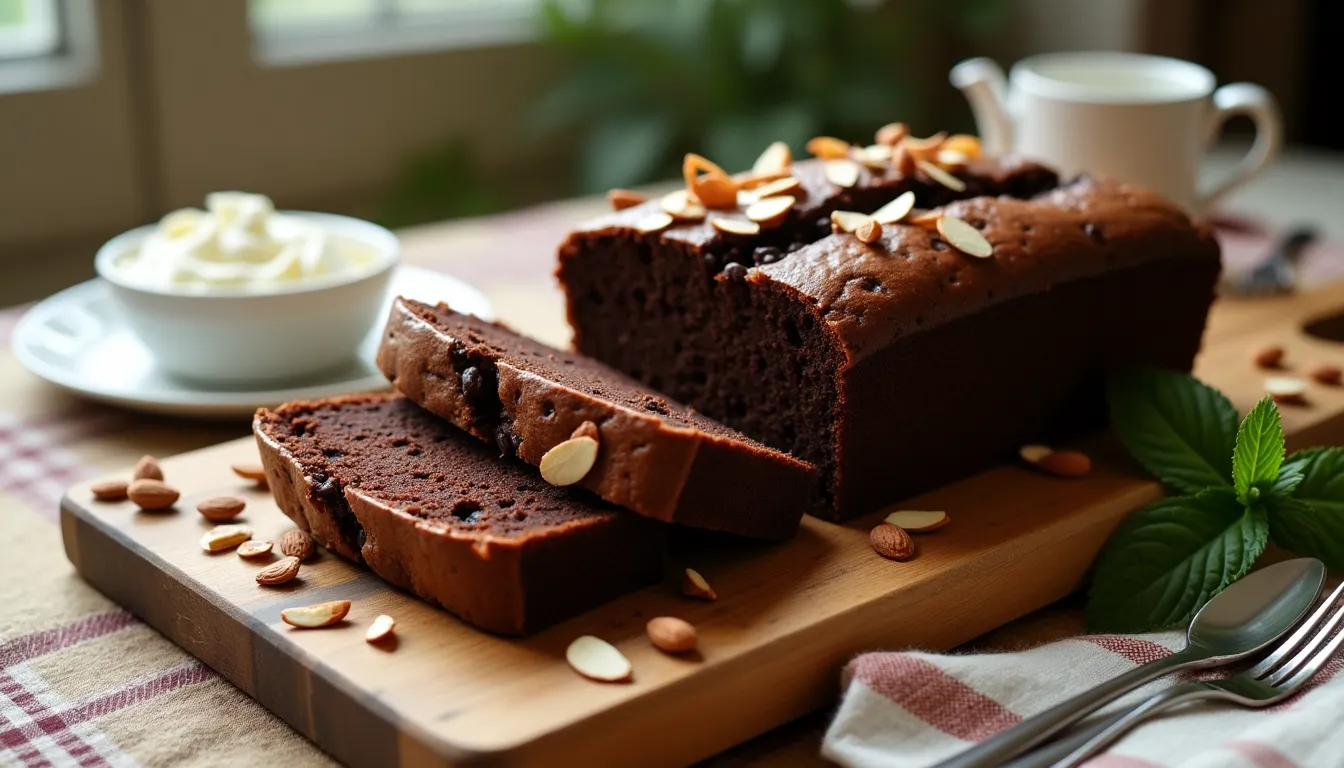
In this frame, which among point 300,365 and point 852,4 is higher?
point 852,4

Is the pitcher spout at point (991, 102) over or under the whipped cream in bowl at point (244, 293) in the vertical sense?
over

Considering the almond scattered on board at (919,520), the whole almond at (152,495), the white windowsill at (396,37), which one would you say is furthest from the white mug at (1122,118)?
the white windowsill at (396,37)

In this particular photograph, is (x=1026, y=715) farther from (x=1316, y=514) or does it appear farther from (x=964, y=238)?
(x=964, y=238)

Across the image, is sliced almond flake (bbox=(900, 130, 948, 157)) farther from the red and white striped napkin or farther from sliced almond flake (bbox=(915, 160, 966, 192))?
the red and white striped napkin

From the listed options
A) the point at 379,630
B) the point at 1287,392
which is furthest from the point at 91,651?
the point at 1287,392

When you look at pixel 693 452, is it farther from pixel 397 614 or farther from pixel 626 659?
pixel 397 614

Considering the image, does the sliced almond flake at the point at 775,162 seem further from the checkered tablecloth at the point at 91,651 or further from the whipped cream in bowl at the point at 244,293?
the checkered tablecloth at the point at 91,651

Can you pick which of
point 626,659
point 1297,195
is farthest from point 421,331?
point 1297,195
